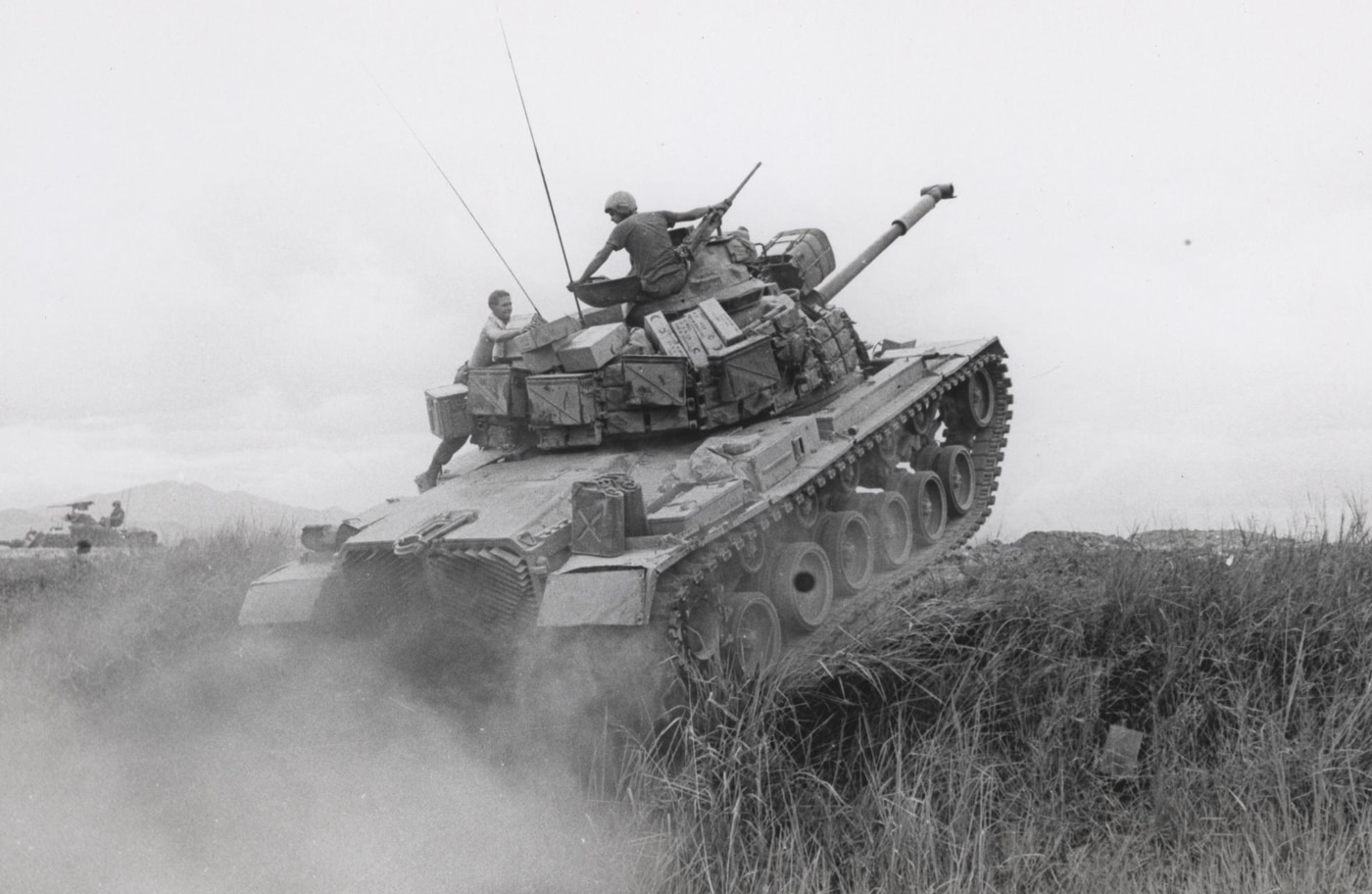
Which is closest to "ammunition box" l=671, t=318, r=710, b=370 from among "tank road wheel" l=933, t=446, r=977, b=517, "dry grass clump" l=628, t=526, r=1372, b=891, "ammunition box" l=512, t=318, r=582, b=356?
"ammunition box" l=512, t=318, r=582, b=356

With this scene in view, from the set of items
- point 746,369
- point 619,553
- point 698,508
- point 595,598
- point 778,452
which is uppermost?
point 746,369

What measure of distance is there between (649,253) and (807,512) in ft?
8.09

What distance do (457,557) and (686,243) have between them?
373 centimetres

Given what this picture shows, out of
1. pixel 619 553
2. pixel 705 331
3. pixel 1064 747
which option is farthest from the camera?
pixel 705 331

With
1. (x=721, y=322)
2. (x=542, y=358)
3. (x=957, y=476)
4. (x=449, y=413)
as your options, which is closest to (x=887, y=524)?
(x=957, y=476)

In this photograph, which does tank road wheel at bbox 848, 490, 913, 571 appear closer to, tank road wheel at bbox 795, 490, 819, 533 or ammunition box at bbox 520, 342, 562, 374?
tank road wheel at bbox 795, 490, 819, 533

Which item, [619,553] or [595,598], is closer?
[595,598]

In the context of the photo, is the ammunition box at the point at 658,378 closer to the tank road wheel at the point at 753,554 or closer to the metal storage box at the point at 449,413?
the tank road wheel at the point at 753,554

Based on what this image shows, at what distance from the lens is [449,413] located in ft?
33.5

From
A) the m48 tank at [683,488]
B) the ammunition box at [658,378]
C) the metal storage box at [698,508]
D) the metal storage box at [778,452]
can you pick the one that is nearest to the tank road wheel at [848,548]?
the m48 tank at [683,488]

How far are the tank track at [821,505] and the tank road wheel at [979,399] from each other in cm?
8

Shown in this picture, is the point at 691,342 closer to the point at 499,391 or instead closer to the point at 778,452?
the point at 778,452

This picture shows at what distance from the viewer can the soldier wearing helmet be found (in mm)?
10250

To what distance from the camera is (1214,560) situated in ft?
26.0
